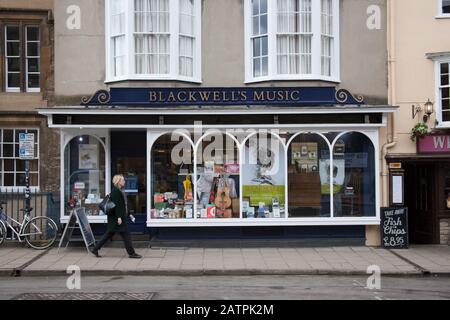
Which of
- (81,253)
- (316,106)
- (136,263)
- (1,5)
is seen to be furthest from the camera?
(1,5)

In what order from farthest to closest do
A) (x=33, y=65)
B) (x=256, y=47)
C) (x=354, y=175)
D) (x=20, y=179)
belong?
(x=33, y=65)
(x=20, y=179)
(x=256, y=47)
(x=354, y=175)

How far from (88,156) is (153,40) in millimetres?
3347

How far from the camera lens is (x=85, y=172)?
15.2 meters

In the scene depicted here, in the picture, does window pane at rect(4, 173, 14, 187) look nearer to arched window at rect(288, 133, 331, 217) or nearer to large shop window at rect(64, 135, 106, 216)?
large shop window at rect(64, 135, 106, 216)

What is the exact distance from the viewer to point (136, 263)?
1251 centimetres

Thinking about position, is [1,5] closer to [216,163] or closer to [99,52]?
[99,52]

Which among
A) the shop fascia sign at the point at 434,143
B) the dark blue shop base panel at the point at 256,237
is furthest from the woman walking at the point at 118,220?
the shop fascia sign at the point at 434,143

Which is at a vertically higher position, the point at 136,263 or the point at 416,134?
the point at 416,134

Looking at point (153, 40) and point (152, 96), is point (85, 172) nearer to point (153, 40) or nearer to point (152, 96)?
point (152, 96)

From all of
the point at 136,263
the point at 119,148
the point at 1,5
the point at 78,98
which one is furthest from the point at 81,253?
the point at 1,5

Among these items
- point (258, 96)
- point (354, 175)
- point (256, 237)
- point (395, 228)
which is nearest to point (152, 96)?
point (258, 96)

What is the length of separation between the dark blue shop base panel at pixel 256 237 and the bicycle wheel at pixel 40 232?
2454 millimetres

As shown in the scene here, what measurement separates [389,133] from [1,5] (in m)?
11.1

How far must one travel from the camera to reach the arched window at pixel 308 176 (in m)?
14.8
